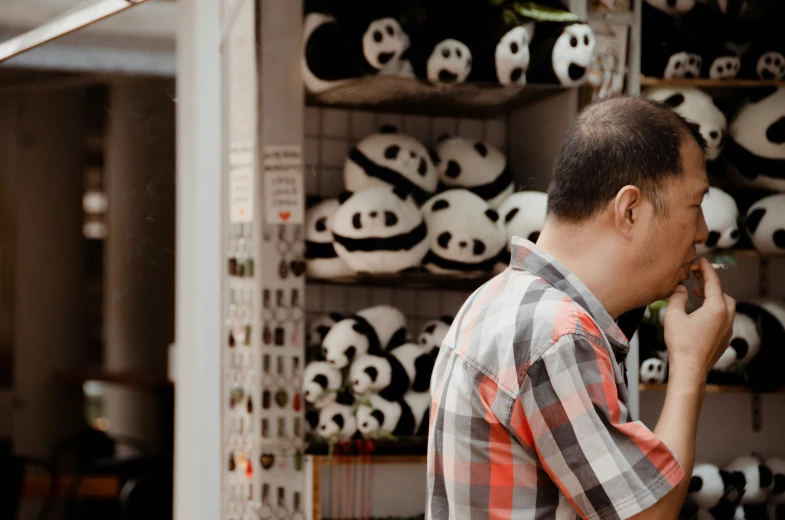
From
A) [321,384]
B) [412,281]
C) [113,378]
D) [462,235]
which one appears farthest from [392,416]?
[113,378]

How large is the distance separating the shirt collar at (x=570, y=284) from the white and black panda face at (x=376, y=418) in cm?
123

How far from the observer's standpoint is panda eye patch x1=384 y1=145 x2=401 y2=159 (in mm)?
2441

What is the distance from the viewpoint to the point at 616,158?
1161mm

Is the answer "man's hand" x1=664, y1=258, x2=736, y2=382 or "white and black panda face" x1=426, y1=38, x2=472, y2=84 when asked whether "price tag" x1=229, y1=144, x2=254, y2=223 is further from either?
"man's hand" x1=664, y1=258, x2=736, y2=382

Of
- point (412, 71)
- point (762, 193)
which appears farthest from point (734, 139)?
point (412, 71)

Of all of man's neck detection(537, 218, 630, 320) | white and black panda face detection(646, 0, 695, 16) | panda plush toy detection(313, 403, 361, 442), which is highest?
white and black panda face detection(646, 0, 695, 16)

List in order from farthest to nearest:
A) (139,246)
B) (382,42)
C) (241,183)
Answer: (139,246)
(241,183)
(382,42)

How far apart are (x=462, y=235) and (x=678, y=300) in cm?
115

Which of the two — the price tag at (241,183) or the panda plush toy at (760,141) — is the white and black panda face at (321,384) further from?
the panda plush toy at (760,141)

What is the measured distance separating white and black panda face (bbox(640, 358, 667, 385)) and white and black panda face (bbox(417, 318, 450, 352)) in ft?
1.72

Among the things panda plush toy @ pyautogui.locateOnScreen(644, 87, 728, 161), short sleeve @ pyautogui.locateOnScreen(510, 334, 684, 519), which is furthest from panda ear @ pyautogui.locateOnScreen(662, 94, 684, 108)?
short sleeve @ pyautogui.locateOnScreen(510, 334, 684, 519)

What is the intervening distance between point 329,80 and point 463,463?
4.80 ft

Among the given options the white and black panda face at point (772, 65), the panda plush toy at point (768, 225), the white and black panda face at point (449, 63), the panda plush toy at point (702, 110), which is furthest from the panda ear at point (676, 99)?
the white and black panda face at point (449, 63)

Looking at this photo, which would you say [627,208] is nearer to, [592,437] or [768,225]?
[592,437]
